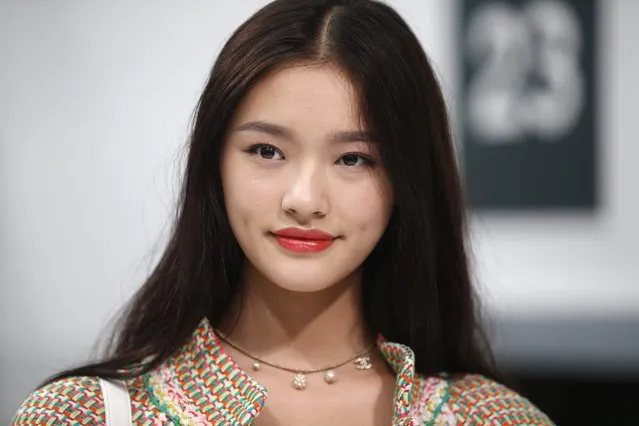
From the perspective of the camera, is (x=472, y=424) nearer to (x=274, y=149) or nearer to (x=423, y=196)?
(x=423, y=196)

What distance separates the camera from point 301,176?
Answer: 149cm

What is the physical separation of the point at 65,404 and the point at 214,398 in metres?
0.21

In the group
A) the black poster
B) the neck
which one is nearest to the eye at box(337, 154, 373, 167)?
the neck

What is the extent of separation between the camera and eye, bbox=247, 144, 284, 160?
4.97 ft

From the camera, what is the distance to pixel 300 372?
162 centimetres

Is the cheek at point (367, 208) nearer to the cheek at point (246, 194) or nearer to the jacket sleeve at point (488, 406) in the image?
the cheek at point (246, 194)

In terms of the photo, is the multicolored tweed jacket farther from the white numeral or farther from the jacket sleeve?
the white numeral

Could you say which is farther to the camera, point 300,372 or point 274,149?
point 300,372

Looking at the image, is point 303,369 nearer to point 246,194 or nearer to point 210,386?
point 210,386

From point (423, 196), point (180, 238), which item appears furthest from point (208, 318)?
point (423, 196)

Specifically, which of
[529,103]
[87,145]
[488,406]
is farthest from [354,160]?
[529,103]

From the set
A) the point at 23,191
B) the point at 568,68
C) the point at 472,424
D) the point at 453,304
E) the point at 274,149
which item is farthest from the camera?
the point at 568,68

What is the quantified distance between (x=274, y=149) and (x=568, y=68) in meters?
2.11

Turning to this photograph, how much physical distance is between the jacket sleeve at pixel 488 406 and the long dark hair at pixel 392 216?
6 cm
